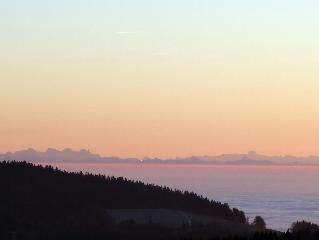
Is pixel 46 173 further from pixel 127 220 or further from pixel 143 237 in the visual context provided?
pixel 143 237

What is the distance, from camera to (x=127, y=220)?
88.6 meters

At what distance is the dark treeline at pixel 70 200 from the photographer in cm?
8921

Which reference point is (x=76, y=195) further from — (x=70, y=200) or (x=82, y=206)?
(x=82, y=206)

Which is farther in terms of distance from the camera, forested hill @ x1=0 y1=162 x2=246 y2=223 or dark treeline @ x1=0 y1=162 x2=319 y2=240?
forested hill @ x1=0 y1=162 x2=246 y2=223

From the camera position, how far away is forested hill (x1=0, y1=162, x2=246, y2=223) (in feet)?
317

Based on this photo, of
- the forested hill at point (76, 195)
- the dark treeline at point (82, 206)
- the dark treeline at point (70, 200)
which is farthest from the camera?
the forested hill at point (76, 195)

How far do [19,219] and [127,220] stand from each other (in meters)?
9.76

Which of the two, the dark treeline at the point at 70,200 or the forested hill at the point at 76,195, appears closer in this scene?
the dark treeline at the point at 70,200

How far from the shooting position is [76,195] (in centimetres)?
10169

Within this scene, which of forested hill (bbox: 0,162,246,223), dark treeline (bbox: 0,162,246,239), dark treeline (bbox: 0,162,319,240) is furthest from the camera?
forested hill (bbox: 0,162,246,223)

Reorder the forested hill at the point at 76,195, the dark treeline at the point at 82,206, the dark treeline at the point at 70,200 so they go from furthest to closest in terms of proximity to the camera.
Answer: the forested hill at the point at 76,195 < the dark treeline at the point at 70,200 < the dark treeline at the point at 82,206

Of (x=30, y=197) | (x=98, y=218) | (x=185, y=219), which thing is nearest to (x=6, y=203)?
(x=30, y=197)

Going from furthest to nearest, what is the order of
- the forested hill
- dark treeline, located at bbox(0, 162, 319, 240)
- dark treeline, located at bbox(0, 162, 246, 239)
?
the forested hill, dark treeline, located at bbox(0, 162, 246, 239), dark treeline, located at bbox(0, 162, 319, 240)

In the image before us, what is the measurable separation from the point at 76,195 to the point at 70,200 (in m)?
1.61
